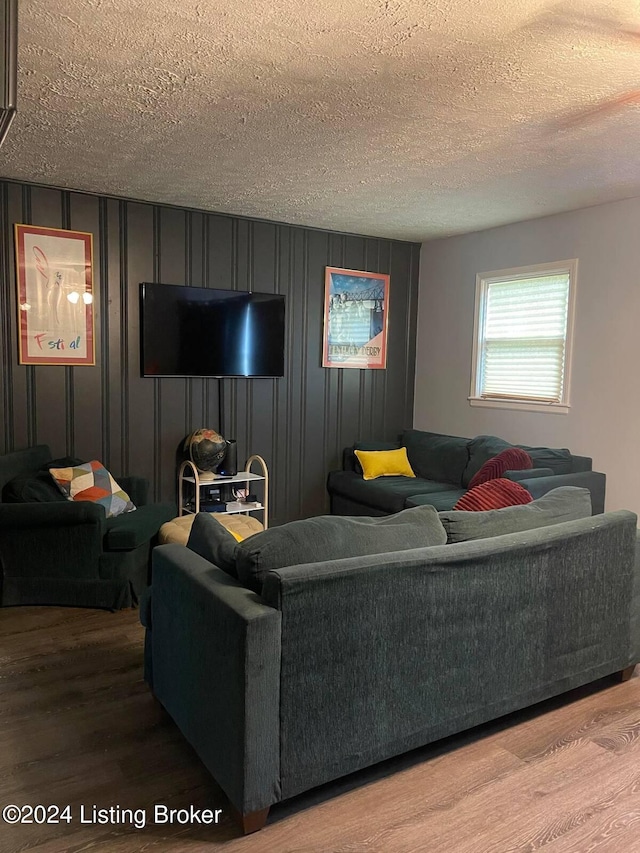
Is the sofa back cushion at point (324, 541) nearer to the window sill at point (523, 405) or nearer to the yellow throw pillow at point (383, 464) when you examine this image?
the window sill at point (523, 405)

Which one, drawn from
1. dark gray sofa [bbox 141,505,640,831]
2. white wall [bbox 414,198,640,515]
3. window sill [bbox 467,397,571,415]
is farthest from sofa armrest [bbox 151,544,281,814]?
window sill [bbox 467,397,571,415]

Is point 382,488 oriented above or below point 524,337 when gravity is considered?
below

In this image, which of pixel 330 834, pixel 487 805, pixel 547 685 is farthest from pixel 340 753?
pixel 547 685

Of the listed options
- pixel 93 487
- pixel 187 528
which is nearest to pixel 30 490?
pixel 93 487

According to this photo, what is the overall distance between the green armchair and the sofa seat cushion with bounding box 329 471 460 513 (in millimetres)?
1897

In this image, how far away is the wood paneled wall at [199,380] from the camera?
433 cm

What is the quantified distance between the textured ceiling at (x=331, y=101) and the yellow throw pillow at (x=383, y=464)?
2114 mm

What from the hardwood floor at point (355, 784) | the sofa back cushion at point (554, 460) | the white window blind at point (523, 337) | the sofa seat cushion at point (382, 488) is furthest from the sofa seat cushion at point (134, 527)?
the white window blind at point (523, 337)

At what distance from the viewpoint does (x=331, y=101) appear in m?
2.80

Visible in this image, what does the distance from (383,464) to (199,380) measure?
1729 mm

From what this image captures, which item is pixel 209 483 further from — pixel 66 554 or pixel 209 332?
pixel 66 554

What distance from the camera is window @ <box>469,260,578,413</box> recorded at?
487 cm

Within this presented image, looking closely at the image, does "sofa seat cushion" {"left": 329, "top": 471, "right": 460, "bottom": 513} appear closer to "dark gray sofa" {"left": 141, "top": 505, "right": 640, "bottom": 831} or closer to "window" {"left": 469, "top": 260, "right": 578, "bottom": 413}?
"window" {"left": 469, "top": 260, "right": 578, "bottom": 413}

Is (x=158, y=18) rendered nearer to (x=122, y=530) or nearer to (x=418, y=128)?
(x=418, y=128)
